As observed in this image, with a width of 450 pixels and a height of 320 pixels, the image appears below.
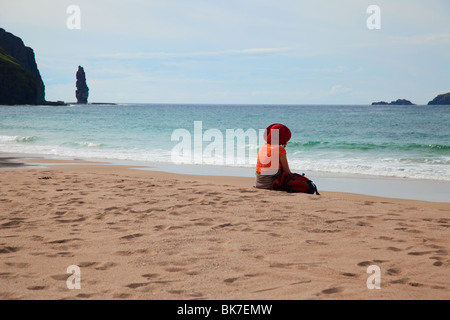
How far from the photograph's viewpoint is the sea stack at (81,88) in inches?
5492

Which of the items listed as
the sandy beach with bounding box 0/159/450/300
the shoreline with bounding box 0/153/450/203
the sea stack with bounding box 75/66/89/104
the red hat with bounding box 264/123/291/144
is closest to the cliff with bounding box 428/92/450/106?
the sea stack with bounding box 75/66/89/104

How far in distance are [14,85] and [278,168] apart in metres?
99.1

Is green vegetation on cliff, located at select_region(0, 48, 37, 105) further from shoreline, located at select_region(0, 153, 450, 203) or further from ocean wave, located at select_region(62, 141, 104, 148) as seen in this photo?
shoreline, located at select_region(0, 153, 450, 203)

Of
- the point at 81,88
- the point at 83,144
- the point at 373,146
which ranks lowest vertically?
the point at 373,146

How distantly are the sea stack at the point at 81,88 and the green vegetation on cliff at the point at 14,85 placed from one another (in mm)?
43556

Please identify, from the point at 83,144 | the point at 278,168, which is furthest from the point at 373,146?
the point at 83,144

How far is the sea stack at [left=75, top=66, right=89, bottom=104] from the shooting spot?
458ft

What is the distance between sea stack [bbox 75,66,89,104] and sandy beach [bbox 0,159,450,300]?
14354 centimetres

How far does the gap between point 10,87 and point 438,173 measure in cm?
9850

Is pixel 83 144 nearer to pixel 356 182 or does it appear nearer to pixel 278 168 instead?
pixel 356 182

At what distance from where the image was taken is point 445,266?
387 cm

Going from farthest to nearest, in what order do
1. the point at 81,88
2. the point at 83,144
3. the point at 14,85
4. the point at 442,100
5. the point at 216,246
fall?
the point at 81,88 < the point at 442,100 < the point at 14,85 < the point at 83,144 < the point at 216,246

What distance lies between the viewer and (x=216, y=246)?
4.43 m
